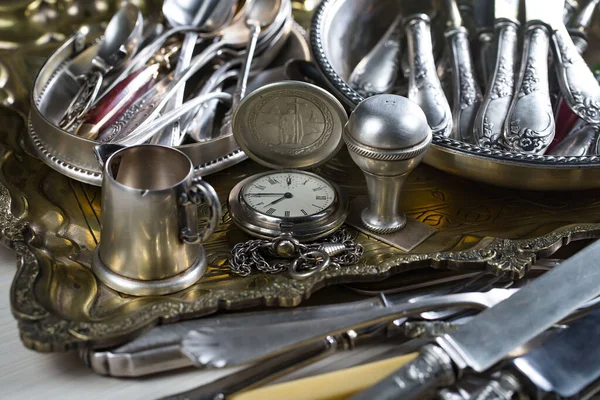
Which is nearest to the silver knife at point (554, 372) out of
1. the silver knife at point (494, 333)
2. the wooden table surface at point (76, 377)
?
the silver knife at point (494, 333)

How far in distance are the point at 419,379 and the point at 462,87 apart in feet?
1.51

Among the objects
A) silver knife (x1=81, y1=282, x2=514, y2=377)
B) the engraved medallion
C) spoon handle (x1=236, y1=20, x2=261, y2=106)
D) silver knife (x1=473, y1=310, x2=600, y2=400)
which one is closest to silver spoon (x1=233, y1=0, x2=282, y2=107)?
spoon handle (x1=236, y1=20, x2=261, y2=106)

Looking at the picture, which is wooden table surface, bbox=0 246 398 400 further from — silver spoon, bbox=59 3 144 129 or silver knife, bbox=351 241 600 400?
silver spoon, bbox=59 3 144 129

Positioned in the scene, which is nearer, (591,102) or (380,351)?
(380,351)

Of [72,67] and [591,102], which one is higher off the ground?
[591,102]

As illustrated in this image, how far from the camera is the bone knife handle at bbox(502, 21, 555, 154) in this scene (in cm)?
87

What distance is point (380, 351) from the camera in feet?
2.32

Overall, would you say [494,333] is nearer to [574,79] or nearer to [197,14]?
[574,79]

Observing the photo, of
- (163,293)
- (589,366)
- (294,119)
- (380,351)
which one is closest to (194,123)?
(294,119)

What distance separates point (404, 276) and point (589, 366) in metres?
0.21

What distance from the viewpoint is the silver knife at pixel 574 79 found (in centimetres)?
92

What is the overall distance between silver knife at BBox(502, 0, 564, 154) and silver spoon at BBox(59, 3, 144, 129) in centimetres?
49

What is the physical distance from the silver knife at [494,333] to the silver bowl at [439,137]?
0.45 ft

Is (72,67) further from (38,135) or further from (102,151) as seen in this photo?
(102,151)
